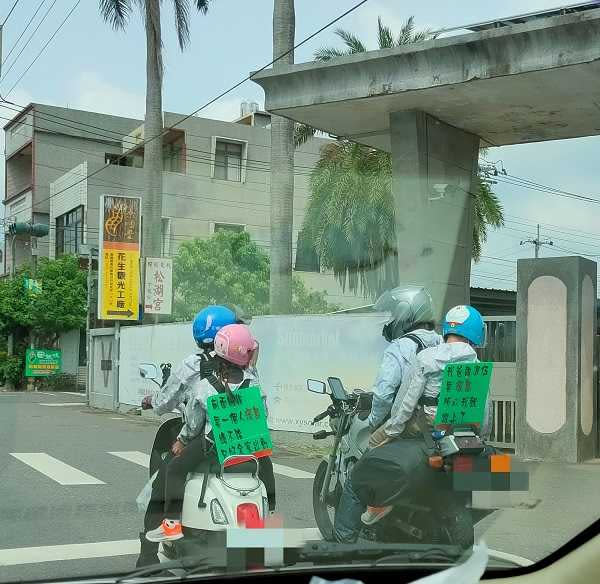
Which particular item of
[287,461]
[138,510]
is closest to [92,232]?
[138,510]

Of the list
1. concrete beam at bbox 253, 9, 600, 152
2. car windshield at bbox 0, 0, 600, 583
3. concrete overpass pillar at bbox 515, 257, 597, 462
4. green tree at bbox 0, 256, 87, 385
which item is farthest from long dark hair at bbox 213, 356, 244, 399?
concrete overpass pillar at bbox 515, 257, 597, 462

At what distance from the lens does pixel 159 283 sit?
4.69m

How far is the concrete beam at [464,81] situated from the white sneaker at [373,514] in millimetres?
2902

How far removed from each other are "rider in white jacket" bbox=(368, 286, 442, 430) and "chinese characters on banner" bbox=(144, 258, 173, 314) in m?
1.17

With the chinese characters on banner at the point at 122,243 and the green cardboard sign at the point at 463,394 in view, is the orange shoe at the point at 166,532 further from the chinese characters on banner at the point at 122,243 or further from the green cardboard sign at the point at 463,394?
the chinese characters on banner at the point at 122,243

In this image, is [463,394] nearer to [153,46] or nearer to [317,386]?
[317,386]

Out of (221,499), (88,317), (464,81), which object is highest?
(464,81)

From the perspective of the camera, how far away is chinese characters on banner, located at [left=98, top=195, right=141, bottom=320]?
13.6 feet

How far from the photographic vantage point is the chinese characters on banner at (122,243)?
4.16m

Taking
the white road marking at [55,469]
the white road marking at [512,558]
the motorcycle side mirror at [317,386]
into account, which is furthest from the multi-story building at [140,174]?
the white road marking at [512,558]

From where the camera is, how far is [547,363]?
10.1 metres

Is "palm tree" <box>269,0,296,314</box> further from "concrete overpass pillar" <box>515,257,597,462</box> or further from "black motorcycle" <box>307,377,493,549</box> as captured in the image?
"concrete overpass pillar" <box>515,257,597,462</box>

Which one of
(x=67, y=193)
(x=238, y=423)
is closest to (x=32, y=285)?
(x=67, y=193)

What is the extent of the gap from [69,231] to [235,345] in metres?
1.57
